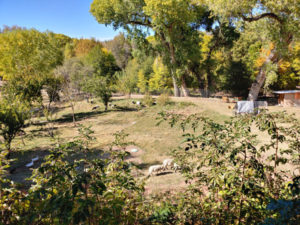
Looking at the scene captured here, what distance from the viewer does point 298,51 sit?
21406 millimetres

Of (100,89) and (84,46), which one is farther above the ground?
(84,46)

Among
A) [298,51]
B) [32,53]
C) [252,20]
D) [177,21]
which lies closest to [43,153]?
[177,21]

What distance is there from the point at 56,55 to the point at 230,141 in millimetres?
31573

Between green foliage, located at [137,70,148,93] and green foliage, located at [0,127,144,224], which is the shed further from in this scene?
green foliage, located at [0,127,144,224]

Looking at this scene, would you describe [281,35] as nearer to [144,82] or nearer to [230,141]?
[230,141]

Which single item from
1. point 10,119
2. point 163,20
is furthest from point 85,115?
point 163,20

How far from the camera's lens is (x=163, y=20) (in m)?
16.8

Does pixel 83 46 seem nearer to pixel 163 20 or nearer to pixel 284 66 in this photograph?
pixel 163 20

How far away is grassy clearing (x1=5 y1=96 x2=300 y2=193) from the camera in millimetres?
6199

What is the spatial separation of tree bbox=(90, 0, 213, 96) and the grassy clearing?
5055 millimetres

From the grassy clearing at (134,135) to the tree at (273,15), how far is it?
5.28 meters

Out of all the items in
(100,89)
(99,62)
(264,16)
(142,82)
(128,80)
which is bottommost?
(100,89)

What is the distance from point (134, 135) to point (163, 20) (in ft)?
36.8

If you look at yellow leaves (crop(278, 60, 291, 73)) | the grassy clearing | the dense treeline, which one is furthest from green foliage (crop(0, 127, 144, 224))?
Result: yellow leaves (crop(278, 60, 291, 73))
